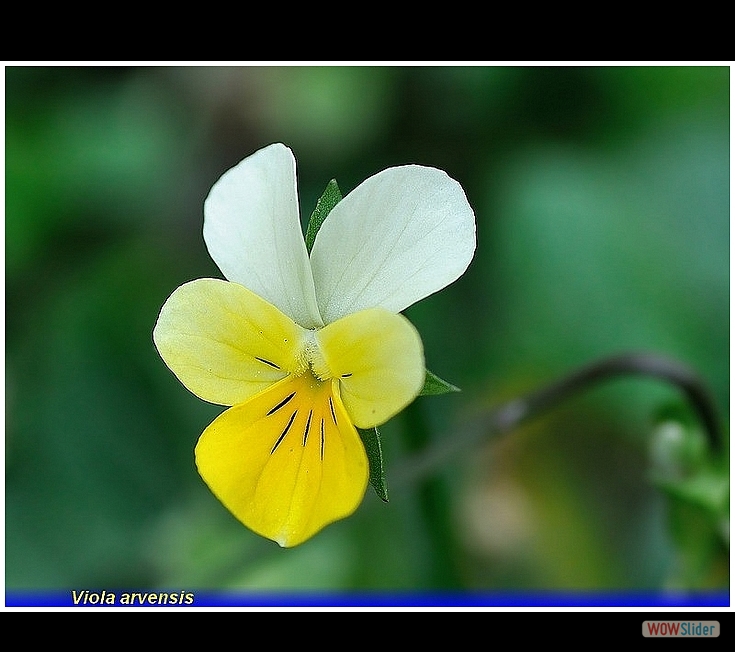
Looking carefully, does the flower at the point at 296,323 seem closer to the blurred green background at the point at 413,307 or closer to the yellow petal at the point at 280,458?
the yellow petal at the point at 280,458

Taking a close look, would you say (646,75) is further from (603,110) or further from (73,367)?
(73,367)

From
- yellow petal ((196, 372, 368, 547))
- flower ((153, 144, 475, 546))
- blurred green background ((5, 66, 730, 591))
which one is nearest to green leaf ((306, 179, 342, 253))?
flower ((153, 144, 475, 546))

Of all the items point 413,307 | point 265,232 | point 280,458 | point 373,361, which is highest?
point 265,232

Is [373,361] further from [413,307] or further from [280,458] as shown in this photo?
[413,307]

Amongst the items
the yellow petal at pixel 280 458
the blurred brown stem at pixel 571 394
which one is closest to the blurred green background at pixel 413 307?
the blurred brown stem at pixel 571 394

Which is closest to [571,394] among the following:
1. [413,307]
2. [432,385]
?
[432,385]

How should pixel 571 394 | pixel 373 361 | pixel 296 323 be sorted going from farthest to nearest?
pixel 571 394 → pixel 296 323 → pixel 373 361
